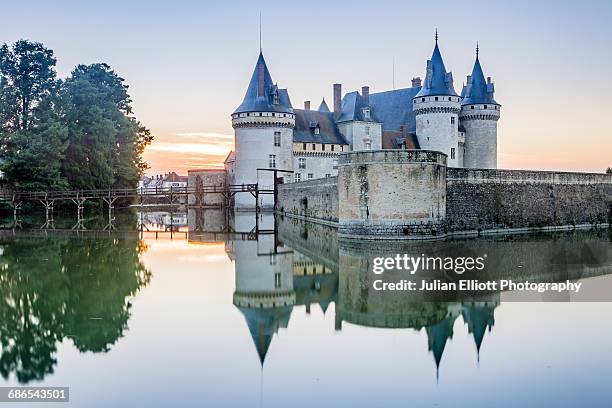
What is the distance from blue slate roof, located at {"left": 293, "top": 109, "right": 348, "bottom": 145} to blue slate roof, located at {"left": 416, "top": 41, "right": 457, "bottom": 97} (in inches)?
249

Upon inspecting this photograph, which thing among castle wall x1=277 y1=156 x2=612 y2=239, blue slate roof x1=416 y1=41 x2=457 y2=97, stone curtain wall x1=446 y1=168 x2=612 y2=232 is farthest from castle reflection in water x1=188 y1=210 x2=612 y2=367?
blue slate roof x1=416 y1=41 x2=457 y2=97

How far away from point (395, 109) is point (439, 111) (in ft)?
20.6

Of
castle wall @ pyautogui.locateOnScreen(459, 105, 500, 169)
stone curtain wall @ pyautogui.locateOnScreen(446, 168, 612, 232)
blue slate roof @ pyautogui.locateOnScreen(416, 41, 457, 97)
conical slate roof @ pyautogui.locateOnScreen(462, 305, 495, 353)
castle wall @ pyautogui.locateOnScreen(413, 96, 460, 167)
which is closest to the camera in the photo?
conical slate roof @ pyautogui.locateOnScreen(462, 305, 495, 353)

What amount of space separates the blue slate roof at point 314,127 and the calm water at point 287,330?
2358 cm

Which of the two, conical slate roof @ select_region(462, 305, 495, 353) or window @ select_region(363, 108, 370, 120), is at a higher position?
window @ select_region(363, 108, 370, 120)

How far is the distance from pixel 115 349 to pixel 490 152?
117 ft

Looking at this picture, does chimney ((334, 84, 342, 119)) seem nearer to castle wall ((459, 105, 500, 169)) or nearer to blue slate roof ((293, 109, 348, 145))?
blue slate roof ((293, 109, 348, 145))

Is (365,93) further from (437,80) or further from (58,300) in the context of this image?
(58,300)

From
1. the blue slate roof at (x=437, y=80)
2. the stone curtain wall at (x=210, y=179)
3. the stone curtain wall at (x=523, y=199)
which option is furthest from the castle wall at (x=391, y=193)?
the stone curtain wall at (x=210, y=179)

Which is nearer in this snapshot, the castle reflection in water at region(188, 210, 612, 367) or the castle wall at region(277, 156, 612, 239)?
the castle reflection in water at region(188, 210, 612, 367)

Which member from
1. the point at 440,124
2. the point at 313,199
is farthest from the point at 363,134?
the point at 313,199

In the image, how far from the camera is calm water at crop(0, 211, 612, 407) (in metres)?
6.55

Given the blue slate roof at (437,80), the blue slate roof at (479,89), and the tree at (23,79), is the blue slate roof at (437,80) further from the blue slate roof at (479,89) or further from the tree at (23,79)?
the tree at (23,79)

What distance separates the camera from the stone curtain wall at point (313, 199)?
2359 cm
